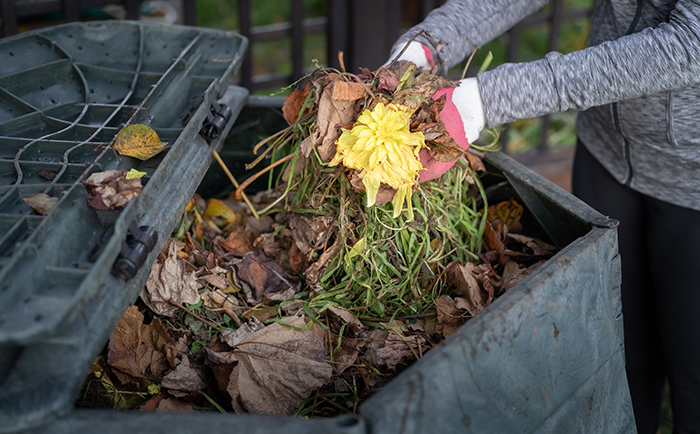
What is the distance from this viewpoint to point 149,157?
1.06 meters

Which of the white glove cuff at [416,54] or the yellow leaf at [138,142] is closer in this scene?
the yellow leaf at [138,142]

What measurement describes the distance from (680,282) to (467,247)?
1.62ft

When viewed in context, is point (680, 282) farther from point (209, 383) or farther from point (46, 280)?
point (46, 280)

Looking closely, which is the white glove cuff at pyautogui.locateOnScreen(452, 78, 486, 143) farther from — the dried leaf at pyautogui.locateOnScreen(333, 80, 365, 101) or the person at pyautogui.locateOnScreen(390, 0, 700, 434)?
the dried leaf at pyautogui.locateOnScreen(333, 80, 365, 101)

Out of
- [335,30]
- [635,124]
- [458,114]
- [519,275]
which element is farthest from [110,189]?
[335,30]

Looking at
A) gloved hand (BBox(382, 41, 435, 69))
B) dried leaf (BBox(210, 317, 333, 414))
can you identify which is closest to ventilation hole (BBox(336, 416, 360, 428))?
dried leaf (BBox(210, 317, 333, 414))

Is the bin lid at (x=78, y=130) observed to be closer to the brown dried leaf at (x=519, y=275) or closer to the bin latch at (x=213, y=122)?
the bin latch at (x=213, y=122)

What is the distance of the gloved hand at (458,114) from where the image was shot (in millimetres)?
1100

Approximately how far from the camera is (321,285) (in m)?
1.18

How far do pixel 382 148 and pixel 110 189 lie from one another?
0.46 m

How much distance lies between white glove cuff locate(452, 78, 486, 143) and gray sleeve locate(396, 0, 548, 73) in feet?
0.84

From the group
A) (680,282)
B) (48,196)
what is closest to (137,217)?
(48,196)

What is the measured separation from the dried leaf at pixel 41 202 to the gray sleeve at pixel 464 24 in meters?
0.84

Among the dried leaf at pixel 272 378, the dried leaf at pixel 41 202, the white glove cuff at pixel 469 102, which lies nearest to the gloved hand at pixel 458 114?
the white glove cuff at pixel 469 102
